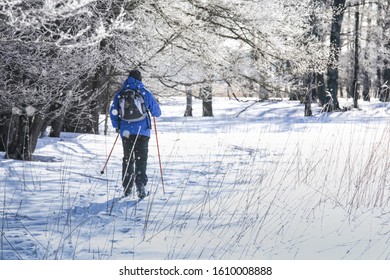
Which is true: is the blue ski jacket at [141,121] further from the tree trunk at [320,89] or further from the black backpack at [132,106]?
the tree trunk at [320,89]

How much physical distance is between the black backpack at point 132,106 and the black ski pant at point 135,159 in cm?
29

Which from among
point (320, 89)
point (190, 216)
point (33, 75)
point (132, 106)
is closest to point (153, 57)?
point (33, 75)

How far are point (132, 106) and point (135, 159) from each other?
770 mm

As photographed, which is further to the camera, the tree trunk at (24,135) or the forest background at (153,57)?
the tree trunk at (24,135)

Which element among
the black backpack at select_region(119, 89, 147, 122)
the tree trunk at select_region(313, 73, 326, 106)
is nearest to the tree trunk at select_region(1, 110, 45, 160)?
the black backpack at select_region(119, 89, 147, 122)

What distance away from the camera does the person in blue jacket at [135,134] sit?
6910 millimetres

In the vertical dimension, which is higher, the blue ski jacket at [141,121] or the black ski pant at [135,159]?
the blue ski jacket at [141,121]

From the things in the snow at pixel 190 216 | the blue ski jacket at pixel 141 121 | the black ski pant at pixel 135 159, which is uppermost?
the blue ski jacket at pixel 141 121

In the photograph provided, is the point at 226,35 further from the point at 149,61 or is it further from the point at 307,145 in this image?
the point at 307,145

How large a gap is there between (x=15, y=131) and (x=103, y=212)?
5.19 m

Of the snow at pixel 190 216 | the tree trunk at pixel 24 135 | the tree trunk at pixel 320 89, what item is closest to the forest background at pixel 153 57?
the tree trunk at pixel 24 135

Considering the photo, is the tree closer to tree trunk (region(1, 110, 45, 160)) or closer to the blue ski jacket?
tree trunk (region(1, 110, 45, 160))

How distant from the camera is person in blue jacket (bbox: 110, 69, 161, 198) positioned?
691cm

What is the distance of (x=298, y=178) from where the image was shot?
7.61 meters
